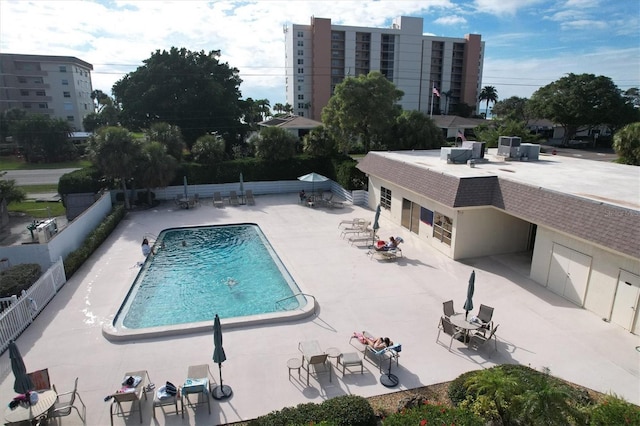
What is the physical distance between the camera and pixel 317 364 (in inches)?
414

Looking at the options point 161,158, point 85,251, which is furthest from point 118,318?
point 161,158

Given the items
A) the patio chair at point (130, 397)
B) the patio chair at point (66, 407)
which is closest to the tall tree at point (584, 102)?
the patio chair at point (130, 397)

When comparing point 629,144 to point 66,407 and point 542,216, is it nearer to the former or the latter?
point 542,216

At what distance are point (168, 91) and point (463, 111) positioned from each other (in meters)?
81.6

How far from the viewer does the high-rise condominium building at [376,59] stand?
9181 cm

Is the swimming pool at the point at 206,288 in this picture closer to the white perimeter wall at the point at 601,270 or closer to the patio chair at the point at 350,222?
the patio chair at the point at 350,222

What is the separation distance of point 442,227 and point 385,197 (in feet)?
21.4

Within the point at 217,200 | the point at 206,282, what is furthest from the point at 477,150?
the point at 217,200

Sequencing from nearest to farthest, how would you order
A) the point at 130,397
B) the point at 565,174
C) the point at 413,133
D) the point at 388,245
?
the point at 130,397, the point at 388,245, the point at 565,174, the point at 413,133

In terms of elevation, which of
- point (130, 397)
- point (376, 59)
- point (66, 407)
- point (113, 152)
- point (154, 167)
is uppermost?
point (376, 59)

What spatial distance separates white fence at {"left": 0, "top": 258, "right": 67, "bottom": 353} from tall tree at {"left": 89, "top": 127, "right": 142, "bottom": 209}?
11.1 metres

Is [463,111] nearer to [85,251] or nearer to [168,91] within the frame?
[168,91]

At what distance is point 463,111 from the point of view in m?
101

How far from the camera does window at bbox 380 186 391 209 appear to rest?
24.7m
